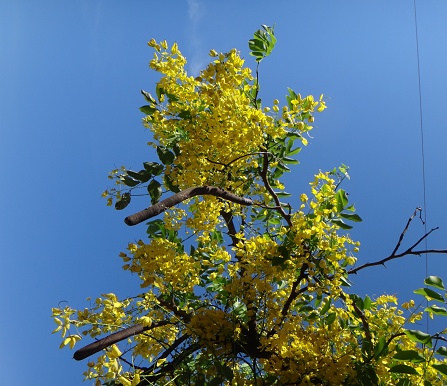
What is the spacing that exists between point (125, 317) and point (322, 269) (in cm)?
116

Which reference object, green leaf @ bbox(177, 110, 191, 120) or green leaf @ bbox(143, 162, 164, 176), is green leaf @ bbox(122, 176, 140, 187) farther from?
green leaf @ bbox(177, 110, 191, 120)

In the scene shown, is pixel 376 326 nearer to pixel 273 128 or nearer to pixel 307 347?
pixel 307 347

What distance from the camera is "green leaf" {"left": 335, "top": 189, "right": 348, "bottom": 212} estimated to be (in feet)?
8.82

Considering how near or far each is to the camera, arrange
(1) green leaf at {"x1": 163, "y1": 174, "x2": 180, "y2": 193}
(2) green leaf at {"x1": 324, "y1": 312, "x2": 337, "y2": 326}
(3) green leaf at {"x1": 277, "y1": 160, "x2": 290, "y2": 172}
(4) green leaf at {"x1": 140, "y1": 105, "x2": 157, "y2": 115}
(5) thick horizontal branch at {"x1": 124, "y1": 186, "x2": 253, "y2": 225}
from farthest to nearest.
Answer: (4) green leaf at {"x1": 140, "y1": 105, "x2": 157, "y2": 115}, (3) green leaf at {"x1": 277, "y1": 160, "x2": 290, "y2": 172}, (1) green leaf at {"x1": 163, "y1": 174, "x2": 180, "y2": 193}, (2) green leaf at {"x1": 324, "y1": 312, "x2": 337, "y2": 326}, (5) thick horizontal branch at {"x1": 124, "y1": 186, "x2": 253, "y2": 225}

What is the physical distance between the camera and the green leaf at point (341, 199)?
269 centimetres

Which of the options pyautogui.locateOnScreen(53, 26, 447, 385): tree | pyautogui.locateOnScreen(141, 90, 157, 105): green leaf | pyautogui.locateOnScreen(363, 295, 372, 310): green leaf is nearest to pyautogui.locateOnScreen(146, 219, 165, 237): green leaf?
pyautogui.locateOnScreen(53, 26, 447, 385): tree

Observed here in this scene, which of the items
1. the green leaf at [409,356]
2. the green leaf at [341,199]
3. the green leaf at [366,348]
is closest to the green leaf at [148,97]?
the green leaf at [341,199]

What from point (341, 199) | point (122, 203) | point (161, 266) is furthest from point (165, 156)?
point (341, 199)

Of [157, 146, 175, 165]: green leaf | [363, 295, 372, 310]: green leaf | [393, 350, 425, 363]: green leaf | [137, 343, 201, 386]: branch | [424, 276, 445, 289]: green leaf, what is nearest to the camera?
[393, 350, 425, 363]: green leaf

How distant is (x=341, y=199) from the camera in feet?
8.85

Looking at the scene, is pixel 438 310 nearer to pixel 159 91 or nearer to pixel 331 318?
pixel 331 318

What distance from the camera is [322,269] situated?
249 cm

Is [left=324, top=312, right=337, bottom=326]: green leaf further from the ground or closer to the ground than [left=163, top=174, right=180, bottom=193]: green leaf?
closer to the ground

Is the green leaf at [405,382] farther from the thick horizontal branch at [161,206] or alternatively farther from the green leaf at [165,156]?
the green leaf at [165,156]
